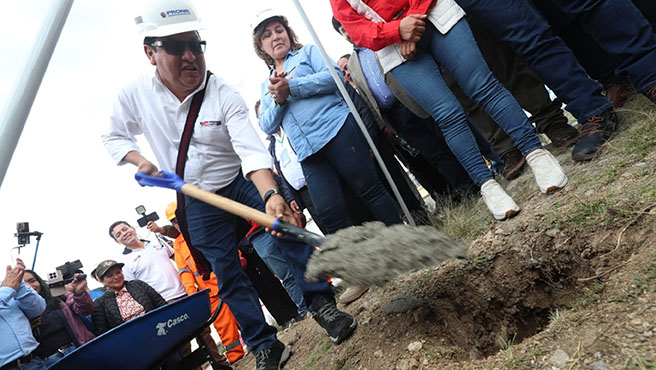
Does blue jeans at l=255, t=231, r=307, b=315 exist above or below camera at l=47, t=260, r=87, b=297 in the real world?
below

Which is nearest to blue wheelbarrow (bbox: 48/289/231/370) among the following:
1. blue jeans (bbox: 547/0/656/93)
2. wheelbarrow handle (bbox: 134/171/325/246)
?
wheelbarrow handle (bbox: 134/171/325/246)

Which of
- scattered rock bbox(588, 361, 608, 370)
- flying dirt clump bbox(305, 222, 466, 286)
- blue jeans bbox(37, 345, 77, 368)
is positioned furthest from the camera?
blue jeans bbox(37, 345, 77, 368)

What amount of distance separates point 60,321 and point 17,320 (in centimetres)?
52

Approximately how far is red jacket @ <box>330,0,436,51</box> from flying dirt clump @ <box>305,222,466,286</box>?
1.07 meters

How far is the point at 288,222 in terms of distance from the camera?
2008 mm

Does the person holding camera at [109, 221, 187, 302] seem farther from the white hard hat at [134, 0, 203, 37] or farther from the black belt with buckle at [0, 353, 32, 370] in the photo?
the white hard hat at [134, 0, 203, 37]

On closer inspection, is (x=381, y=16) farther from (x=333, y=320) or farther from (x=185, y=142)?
(x=333, y=320)

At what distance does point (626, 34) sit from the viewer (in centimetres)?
202

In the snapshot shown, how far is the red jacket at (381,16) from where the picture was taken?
2.18 m

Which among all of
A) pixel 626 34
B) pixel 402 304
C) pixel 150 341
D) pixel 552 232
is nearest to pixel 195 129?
pixel 150 341

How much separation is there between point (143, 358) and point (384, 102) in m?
2.37

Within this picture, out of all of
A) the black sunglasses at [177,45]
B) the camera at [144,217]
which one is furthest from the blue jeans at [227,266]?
the camera at [144,217]

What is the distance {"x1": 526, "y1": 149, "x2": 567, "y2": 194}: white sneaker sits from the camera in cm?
207

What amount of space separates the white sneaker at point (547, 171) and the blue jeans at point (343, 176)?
2.80 ft
